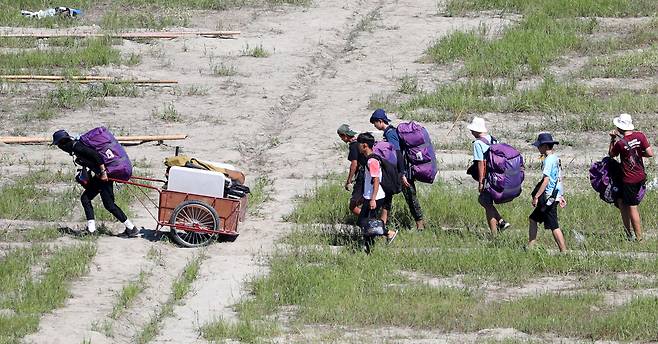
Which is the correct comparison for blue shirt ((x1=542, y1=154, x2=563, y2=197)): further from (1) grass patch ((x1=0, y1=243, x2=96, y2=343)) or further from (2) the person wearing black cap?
(1) grass patch ((x1=0, y1=243, x2=96, y2=343))

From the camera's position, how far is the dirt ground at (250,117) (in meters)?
13.8

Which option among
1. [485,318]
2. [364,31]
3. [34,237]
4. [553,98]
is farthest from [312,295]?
[364,31]

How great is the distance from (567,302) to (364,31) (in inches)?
595

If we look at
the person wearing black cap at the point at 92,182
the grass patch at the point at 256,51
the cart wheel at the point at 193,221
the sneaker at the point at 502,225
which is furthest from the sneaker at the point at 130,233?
the grass patch at the point at 256,51

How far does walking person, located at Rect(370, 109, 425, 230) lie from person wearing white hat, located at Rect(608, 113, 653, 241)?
2543mm

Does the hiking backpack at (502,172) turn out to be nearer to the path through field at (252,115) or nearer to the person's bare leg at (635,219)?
the person's bare leg at (635,219)

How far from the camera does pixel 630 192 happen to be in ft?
50.9

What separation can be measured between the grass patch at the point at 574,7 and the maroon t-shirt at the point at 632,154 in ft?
41.3

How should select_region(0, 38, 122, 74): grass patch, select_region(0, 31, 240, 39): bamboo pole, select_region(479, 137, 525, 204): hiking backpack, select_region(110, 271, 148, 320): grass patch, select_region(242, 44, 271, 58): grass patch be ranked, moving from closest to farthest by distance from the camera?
select_region(110, 271, 148, 320): grass patch
select_region(479, 137, 525, 204): hiking backpack
select_region(0, 38, 122, 74): grass patch
select_region(242, 44, 271, 58): grass patch
select_region(0, 31, 240, 39): bamboo pole

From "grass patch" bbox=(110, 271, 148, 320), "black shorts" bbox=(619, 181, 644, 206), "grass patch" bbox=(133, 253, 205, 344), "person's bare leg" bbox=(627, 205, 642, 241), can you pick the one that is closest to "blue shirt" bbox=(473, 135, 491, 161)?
"black shorts" bbox=(619, 181, 644, 206)

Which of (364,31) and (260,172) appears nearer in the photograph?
(260,172)

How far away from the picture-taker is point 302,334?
12.8 metres

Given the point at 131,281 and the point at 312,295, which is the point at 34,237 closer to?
the point at 131,281

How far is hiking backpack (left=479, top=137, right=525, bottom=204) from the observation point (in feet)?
50.1
